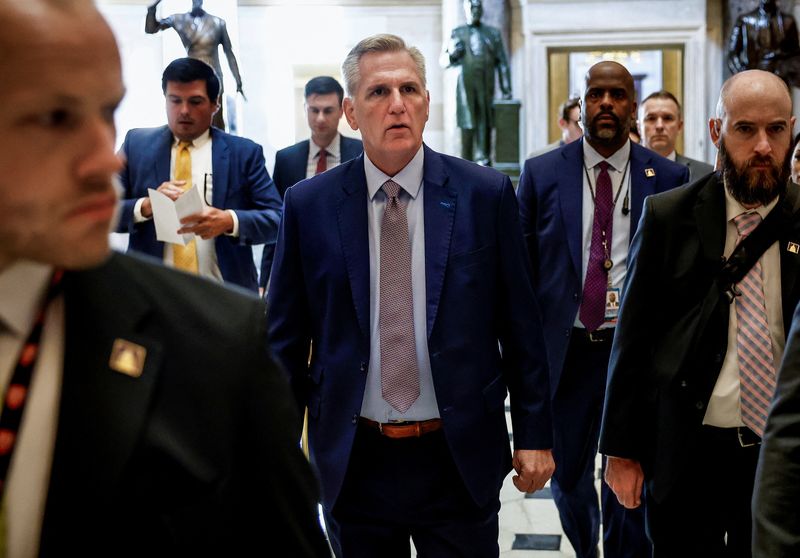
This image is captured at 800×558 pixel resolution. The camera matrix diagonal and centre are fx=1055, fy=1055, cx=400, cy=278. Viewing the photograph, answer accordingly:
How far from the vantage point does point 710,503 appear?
319 centimetres

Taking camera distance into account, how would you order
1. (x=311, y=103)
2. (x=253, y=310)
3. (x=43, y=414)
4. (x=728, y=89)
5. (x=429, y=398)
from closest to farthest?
(x=43, y=414) → (x=253, y=310) → (x=429, y=398) → (x=728, y=89) → (x=311, y=103)

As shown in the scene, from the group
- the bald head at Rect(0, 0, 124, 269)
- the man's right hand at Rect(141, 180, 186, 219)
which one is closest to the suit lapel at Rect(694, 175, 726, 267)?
the man's right hand at Rect(141, 180, 186, 219)

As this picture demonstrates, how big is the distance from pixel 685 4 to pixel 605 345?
10.3 metres

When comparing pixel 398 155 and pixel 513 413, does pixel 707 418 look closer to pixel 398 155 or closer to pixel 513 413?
pixel 513 413

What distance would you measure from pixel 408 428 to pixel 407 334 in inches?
10.4

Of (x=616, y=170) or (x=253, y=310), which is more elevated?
(x=616, y=170)

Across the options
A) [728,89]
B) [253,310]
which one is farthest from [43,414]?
[728,89]

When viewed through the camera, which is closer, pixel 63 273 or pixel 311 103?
pixel 63 273

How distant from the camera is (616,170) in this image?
4629mm

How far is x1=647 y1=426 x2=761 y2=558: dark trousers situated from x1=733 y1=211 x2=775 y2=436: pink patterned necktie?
0.35ft

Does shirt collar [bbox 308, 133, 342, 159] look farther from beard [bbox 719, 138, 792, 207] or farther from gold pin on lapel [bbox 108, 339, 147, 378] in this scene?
gold pin on lapel [bbox 108, 339, 147, 378]

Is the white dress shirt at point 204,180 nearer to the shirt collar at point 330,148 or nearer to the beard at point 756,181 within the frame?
the shirt collar at point 330,148

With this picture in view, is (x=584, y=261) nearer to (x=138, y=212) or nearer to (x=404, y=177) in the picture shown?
(x=404, y=177)

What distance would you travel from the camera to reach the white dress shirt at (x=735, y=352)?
310 cm
